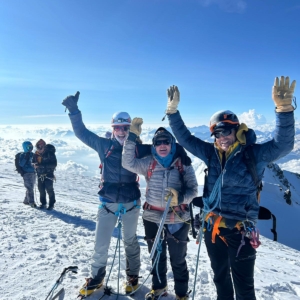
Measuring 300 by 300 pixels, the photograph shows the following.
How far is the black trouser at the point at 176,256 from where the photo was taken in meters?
4.20

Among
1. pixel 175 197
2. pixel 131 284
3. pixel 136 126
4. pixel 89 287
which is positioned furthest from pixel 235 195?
pixel 89 287

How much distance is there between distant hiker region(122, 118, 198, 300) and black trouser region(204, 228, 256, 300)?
0.58m

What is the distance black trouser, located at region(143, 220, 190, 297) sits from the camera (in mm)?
4195

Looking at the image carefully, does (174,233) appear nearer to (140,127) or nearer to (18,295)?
(140,127)

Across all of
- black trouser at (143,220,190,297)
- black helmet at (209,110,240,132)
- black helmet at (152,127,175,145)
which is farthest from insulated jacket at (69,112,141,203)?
black helmet at (209,110,240,132)

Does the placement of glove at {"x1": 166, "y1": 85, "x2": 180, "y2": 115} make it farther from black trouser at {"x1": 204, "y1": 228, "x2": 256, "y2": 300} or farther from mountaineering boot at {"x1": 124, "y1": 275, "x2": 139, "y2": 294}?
mountaineering boot at {"x1": 124, "y1": 275, "x2": 139, "y2": 294}

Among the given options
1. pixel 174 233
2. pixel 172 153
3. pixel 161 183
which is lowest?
pixel 174 233

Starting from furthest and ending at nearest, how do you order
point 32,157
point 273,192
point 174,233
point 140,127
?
point 273,192, point 32,157, point 140,127, point 174,233

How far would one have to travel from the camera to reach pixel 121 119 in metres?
4.81

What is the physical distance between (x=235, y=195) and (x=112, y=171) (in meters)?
2.36

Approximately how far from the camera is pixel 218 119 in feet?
12.1

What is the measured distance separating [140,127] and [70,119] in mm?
1436

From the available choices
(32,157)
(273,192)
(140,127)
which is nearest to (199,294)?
(140,127)

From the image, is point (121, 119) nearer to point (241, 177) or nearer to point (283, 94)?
point (241, 177)
